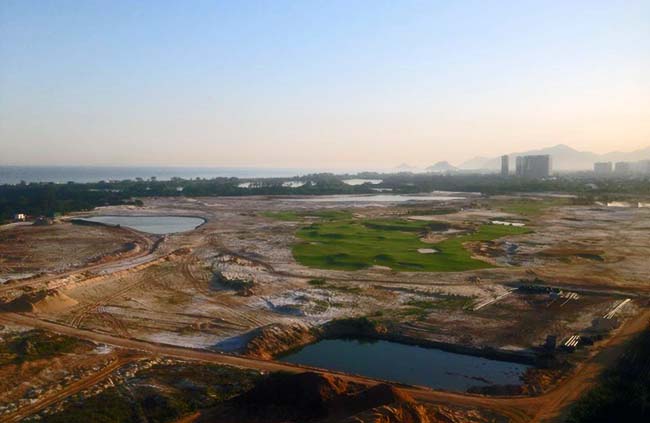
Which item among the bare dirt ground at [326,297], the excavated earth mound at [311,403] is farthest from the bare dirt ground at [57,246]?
the excavated earth mound at [311,403]

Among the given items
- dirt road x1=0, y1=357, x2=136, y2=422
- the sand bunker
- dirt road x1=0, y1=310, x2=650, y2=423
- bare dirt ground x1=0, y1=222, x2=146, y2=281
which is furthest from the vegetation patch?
bare dirt ground x1=0, y1=222, x2=146, y2=281

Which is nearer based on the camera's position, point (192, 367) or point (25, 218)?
point (192, 367)

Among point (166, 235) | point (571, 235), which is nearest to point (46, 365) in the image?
point (166, 235)

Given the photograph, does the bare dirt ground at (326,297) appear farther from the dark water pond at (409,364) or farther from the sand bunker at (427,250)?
the sand bunker at (427,250)

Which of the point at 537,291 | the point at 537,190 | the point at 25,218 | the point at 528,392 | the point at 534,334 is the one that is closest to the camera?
the point at 528,392

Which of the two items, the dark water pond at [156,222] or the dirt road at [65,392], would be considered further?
the dark water pond at [156,222]

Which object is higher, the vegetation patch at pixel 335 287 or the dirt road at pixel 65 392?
the vegetation patch at pixel 335 287

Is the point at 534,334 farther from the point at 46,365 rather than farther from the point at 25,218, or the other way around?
the point at 25,218
